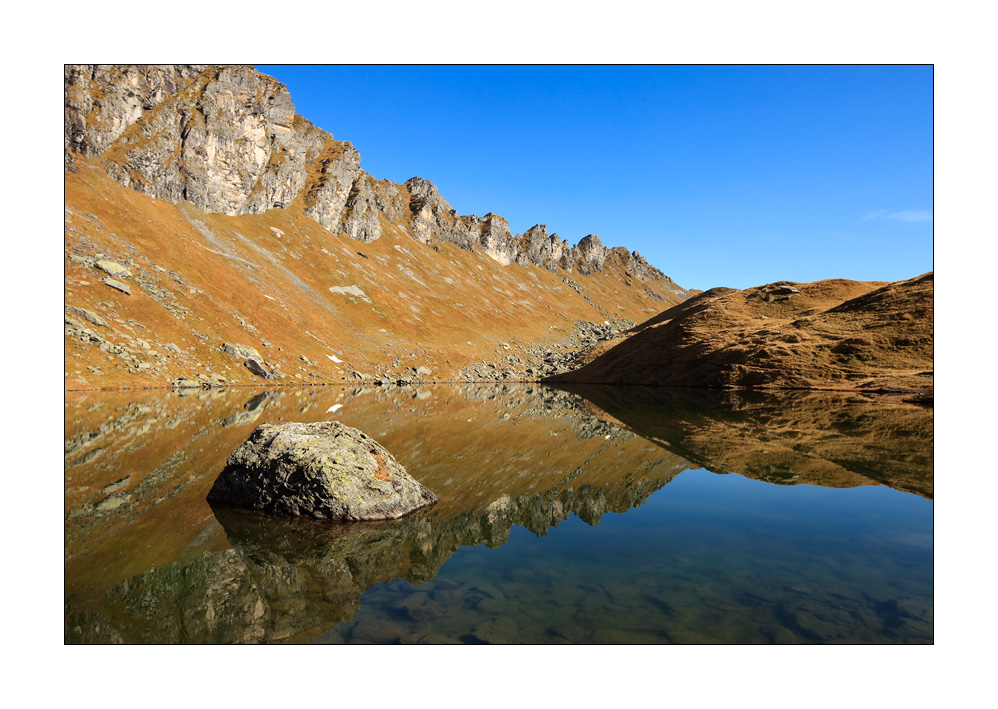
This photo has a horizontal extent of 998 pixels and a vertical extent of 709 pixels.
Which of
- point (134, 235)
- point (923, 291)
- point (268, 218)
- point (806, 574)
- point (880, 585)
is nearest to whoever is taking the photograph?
point (880, 585)

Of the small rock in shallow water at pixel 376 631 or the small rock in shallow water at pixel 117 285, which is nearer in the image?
the small rock in shallow water at pixel 376 631

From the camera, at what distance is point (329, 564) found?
10188 mm

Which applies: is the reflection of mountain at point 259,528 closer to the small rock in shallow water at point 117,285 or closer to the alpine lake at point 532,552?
the alpine lake at point 532,552

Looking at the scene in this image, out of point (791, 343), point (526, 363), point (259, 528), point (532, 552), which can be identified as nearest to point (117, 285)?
point (259, 528)

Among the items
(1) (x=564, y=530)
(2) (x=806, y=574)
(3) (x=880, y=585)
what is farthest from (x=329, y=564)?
(3) (x=880, y=585)

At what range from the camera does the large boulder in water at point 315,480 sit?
1375cm

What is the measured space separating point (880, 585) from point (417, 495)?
11.3m

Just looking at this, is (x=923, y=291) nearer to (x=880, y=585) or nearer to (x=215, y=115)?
(x=880, y=585)

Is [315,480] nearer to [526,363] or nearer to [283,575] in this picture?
[283,575]

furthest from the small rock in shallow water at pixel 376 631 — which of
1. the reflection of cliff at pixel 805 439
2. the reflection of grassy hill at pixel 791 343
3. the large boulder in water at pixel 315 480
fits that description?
the reflection of grassy hill at pixel 791 343

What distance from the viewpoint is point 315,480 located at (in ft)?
45.6

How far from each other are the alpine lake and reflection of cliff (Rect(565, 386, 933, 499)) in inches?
9.9

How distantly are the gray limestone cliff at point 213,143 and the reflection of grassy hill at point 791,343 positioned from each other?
9766 cm

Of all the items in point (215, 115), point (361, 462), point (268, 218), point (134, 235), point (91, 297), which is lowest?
point (361, 462)
